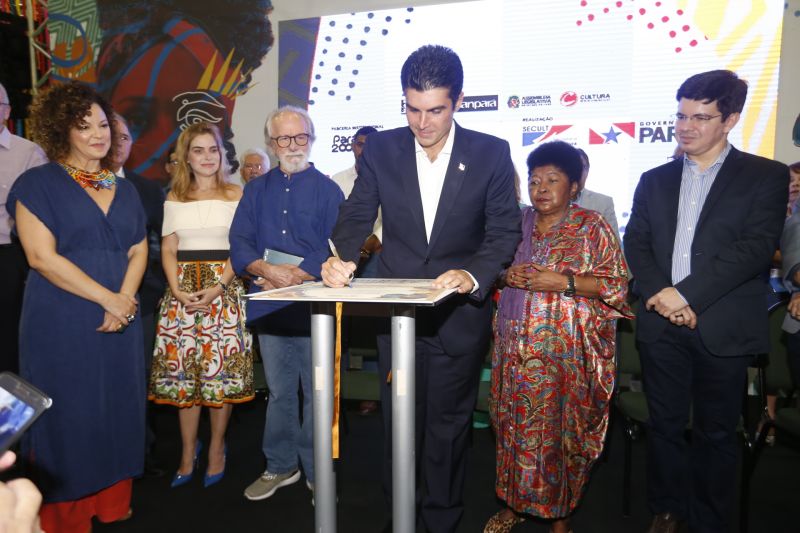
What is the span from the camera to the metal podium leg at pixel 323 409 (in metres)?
1.60

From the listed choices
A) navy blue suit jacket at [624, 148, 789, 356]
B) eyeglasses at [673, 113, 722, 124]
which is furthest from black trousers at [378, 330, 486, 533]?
eyeglasses at [673, 113, 722, 124]

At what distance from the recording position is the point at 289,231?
2.71m

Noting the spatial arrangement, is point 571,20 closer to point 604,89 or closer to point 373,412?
point 604,89

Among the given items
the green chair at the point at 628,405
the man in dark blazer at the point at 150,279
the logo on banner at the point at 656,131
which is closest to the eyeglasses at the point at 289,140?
the man in dark blazer at the point at 150,279

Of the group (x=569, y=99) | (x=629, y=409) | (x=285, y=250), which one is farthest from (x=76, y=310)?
(x=569, y=99)

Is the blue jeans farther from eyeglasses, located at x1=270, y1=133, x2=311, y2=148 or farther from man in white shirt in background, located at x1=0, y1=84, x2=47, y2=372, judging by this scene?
man in white shirt in background, located at x1=0, y1=84, x2=47, y2=372

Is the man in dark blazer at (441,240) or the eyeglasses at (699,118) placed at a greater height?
the eyeglasses at (699,118)

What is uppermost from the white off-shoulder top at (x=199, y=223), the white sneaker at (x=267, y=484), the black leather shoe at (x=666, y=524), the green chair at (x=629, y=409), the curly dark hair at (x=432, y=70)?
the curly dark hair at (x=432, y=70)

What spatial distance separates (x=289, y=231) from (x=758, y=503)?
2.75 meters

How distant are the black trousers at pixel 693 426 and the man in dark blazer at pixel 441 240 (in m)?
0.84

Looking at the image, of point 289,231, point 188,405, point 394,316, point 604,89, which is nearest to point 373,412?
point 188,405

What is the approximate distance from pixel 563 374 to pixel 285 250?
142 centimetres

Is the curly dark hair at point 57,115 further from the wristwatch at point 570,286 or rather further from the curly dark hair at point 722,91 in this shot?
the curly dark hair at point 722,91

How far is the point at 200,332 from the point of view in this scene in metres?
2.82
